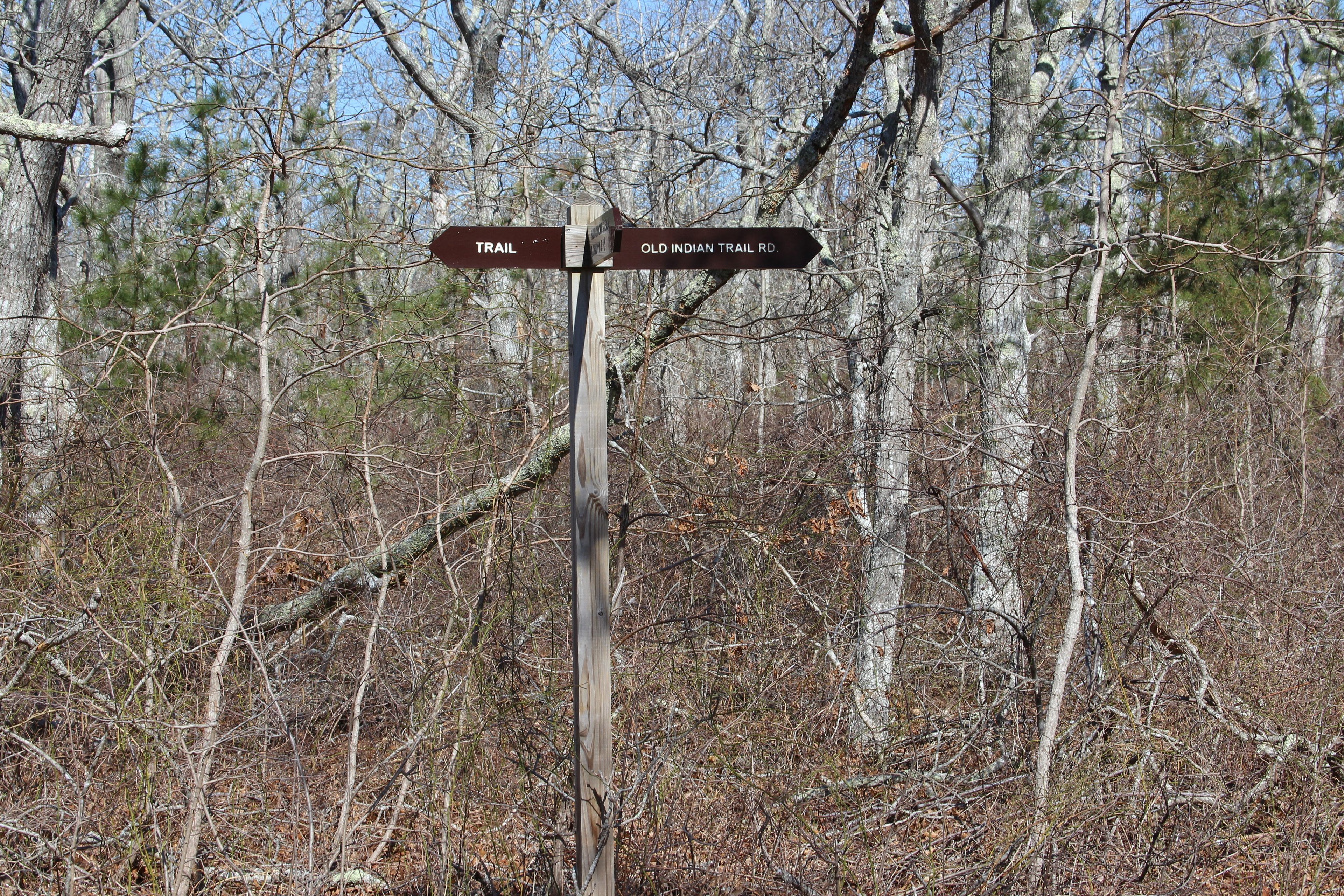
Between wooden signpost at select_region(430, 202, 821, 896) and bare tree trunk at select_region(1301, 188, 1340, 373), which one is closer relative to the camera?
wooden signpost at select_region(430, 202, 821, 896)

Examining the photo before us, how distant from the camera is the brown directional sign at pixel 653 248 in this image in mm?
2469

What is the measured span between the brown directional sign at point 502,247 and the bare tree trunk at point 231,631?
840 mm

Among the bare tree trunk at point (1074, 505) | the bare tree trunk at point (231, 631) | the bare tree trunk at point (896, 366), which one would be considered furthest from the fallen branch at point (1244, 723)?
the bare tree trunk at point (231, 631)

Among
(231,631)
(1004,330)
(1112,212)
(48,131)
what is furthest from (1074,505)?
(48,131)

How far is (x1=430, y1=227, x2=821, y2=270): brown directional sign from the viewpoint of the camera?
2469mm

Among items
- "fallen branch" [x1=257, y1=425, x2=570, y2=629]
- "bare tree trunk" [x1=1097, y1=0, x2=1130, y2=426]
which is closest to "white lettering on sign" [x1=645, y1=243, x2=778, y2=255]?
"bare tree trunk" [x1=1097, y1=0, x2=1130, y2=426]

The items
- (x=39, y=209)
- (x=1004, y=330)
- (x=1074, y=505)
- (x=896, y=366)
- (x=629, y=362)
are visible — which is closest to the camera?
(x=1074, y=505)

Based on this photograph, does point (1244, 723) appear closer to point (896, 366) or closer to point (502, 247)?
point (896, 366)

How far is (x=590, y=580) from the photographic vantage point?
246 centimetres

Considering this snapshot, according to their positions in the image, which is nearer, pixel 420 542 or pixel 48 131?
pixel 48 131

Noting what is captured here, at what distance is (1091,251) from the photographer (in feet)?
9.95

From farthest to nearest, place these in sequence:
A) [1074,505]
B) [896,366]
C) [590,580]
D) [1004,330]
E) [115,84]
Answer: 1. [115,84]
2. [1004,330]
3. [896,366]
4. [1074,505]
5. [590,580]

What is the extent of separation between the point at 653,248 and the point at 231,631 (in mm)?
1720

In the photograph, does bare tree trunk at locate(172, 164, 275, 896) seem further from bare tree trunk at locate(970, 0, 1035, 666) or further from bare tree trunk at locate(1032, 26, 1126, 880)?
bare tree trunk at locate(970, 0, 1035, 666)
